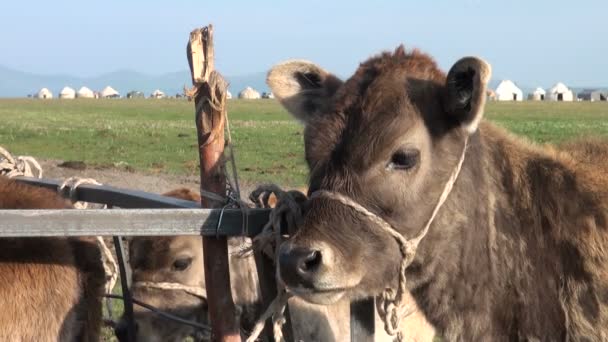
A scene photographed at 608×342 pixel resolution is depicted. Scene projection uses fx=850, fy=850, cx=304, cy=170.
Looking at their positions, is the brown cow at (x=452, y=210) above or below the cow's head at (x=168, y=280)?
above

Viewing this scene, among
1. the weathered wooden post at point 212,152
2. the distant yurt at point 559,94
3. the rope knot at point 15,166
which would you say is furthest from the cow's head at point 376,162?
the distant yurt at point 559,94

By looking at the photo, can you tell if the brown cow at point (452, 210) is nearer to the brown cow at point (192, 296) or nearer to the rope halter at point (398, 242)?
the rope halter at point (398, 242)

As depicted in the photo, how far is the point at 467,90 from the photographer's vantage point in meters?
4.19

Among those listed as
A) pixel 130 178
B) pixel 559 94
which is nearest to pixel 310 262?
pixel 130 178

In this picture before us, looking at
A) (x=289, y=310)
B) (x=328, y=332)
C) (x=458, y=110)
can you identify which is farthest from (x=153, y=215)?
(x=328, y=332)

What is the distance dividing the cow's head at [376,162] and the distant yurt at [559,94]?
131 metres

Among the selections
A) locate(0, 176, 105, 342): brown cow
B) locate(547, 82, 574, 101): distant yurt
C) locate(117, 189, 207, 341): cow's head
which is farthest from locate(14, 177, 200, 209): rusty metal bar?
locate(547, 82, 574, 101): distant yurt

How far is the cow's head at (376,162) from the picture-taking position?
3.89 metres

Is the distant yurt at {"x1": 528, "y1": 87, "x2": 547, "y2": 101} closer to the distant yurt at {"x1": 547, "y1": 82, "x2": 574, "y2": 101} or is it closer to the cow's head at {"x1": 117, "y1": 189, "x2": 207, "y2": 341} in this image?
the distant yurt at {"x1": 547, "y1": 82, "x2": 574, "y2": 101}

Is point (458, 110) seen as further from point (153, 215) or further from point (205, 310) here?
point (205, 310)

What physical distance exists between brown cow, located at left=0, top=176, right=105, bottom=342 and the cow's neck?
1.87 metres

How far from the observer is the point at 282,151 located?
86.5 ft

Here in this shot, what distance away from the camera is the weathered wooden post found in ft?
13.6

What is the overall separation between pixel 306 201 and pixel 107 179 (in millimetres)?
14859
